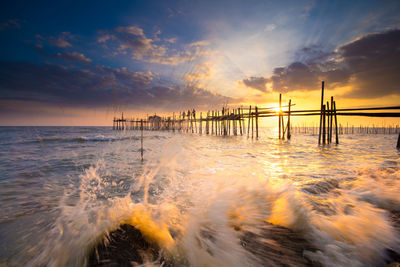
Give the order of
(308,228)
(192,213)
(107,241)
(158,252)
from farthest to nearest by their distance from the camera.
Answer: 1. (192,213)
2. (308,228)
3. (107,241)
4. (158,252)

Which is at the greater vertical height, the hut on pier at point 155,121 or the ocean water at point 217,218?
the hut on pier at point 155,121

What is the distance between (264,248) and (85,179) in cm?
→ 550

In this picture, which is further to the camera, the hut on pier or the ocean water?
the hut on pier

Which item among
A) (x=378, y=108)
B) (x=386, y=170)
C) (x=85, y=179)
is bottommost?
(x=85, y=179)

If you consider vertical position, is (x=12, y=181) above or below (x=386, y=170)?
below

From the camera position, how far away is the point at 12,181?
4.70 metres

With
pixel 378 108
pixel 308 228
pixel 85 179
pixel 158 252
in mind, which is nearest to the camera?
pixel 158 252

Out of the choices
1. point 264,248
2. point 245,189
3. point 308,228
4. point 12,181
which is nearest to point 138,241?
point 264,248

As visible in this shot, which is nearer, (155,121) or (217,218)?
(217,218)

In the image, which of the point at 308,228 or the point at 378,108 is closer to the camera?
the point at 308,228

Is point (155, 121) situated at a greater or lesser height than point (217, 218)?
greater

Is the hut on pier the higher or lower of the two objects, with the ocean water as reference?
higher

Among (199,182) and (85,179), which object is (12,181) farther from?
(199,182)

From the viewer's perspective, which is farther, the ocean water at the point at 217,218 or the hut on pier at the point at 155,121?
the hut on pier at the point at 155,121
